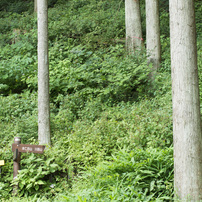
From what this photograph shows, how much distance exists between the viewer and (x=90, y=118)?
7.42 m

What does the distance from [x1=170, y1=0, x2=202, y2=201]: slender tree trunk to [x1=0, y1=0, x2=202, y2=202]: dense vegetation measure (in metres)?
0.48

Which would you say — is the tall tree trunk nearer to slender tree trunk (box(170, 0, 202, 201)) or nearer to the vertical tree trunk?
the vertical tree trunk

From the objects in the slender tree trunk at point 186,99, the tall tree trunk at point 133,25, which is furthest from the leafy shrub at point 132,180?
the tall tree trunk at point 133,25

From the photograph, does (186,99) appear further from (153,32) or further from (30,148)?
(153,32)

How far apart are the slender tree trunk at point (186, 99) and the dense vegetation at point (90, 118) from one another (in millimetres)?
480

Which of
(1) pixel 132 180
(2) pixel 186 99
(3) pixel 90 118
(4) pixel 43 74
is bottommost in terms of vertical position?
(1) pixel 132 180

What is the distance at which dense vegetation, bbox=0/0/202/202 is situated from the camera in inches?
186

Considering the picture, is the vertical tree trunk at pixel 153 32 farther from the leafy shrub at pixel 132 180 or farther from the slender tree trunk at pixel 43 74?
the leafy shrub at pixel 132 180

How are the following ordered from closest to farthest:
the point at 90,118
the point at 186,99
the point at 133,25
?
the point at 186,99
the point at 90,118
the point at 133,25

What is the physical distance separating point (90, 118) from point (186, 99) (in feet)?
12.9

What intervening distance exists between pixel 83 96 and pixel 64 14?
760 cm

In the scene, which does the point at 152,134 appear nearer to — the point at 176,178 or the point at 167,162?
the point at 167,162

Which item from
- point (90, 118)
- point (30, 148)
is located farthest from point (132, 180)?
point (90, 118)

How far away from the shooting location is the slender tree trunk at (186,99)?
3830mm
